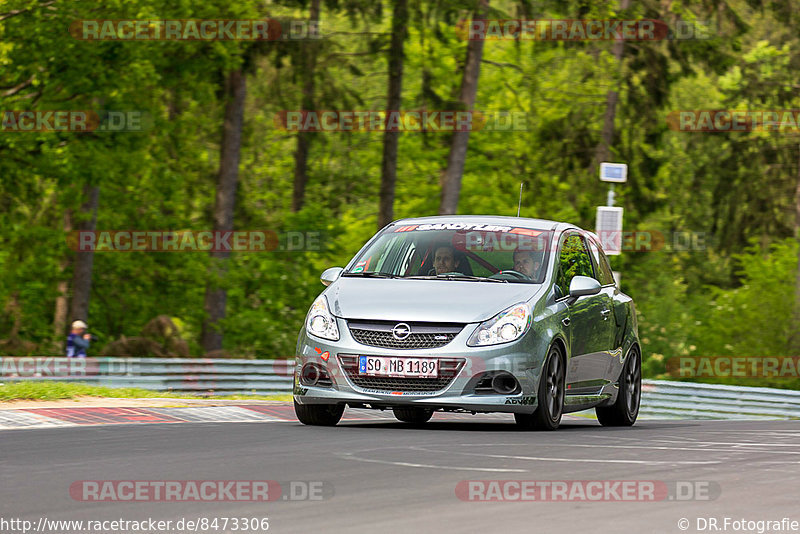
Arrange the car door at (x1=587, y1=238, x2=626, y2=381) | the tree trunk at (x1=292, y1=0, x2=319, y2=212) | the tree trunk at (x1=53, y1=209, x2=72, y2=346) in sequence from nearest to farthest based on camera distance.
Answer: the car door at (x1=587, y1=238, x2=626, y2=381) → the tree trunk at (x1=292, y1=0, x2=319, y2=212) → the tree trunk at (x1=53, y1=209, x2=72, y2=346)

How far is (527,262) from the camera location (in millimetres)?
12250

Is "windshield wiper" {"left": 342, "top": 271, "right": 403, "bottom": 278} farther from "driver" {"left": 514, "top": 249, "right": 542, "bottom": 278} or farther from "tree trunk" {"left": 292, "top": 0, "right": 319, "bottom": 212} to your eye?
"tree trunk" {"left": 292, "top": 0, "right": 319, "bottom": 212}

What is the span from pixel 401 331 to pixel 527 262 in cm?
170

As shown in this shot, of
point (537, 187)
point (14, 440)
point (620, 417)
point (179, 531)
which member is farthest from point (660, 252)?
point (179, 531)

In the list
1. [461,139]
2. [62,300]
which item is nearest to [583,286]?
[461,139]

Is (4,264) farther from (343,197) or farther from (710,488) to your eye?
(710,488)

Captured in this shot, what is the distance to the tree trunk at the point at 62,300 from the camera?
128ft

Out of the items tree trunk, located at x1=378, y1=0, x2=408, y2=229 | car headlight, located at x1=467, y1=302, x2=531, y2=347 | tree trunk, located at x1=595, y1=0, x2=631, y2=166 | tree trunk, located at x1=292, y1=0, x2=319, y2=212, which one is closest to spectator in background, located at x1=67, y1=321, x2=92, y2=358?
tree trunk, located at x1=378, y1=0, x2=408, y2=229

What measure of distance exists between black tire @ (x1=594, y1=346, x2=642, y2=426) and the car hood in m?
2.73

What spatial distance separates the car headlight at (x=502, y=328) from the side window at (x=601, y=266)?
8.51 feet

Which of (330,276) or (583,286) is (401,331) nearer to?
(330,276)

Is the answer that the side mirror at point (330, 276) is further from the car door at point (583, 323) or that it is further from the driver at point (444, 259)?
the car door at point (583, 323)

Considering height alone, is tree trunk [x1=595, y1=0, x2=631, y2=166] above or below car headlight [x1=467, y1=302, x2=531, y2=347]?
above

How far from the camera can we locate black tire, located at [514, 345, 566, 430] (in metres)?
11.5
